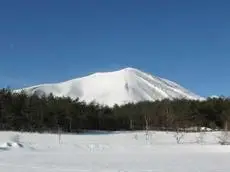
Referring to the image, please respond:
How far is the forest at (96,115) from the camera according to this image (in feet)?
216

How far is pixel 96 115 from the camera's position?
84125mm

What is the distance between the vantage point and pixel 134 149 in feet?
124

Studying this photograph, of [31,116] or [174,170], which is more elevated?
[31,116]

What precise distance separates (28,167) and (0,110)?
45123 millimetres

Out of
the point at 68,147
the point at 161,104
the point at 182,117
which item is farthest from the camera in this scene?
the point at 161,104

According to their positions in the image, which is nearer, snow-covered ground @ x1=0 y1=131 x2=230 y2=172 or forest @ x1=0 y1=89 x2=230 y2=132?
snow-covered ground @ x1=0 y1=131 x2=230 y2=172

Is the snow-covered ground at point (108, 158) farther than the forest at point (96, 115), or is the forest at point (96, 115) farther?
the forest at point (96, 115)

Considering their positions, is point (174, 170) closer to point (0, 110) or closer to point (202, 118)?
point (0, 110)

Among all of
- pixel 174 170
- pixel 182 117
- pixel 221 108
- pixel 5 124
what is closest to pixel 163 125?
pixel 182 117

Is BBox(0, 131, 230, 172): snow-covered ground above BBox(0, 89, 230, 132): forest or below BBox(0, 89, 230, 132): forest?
below

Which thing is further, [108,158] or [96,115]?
[96,115]

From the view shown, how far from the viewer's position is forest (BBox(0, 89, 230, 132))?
216ft

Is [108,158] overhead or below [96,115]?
below

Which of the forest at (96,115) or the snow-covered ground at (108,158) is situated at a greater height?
the forest at (96,115)
